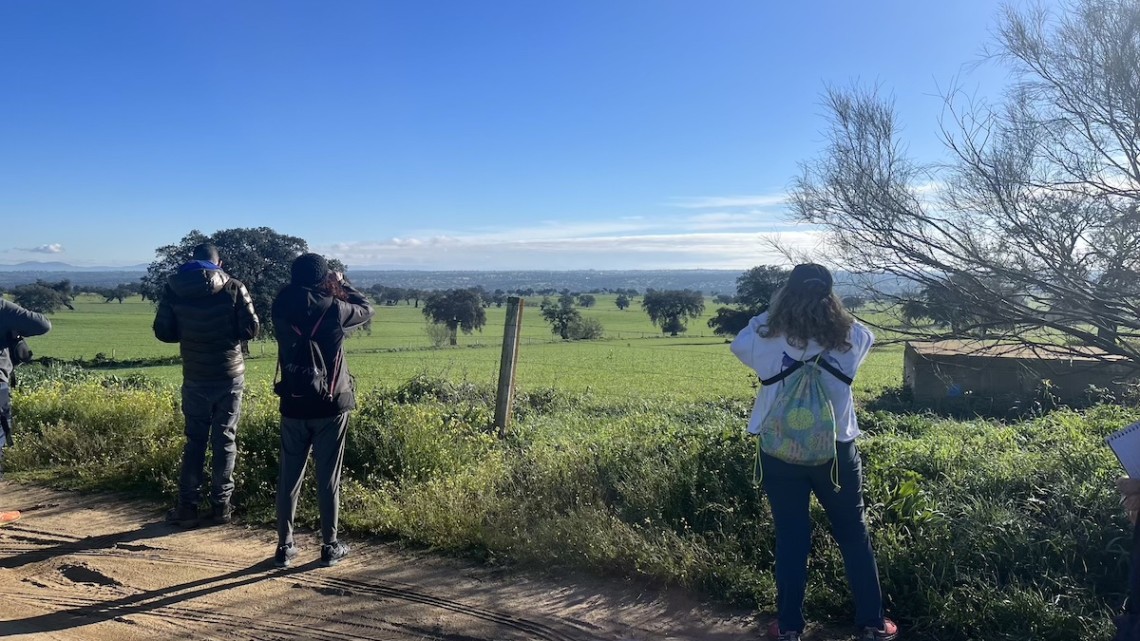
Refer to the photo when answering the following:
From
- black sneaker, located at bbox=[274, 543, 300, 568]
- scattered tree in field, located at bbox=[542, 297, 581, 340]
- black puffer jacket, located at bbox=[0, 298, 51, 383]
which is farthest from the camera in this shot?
scattered tree in field, located at bbox=[542, 297, 581, 340]

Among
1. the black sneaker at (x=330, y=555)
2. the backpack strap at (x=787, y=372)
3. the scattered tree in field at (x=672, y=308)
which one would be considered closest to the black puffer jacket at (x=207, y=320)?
the black sneaker at (x=330, y=555)

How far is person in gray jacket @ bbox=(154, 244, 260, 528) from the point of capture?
4.78 meters

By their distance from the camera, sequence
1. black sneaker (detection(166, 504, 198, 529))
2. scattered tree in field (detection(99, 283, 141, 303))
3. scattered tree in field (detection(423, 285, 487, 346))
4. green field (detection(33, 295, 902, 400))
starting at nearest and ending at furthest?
black sneaker (detection(166, 504, 198, 529)) < green field (detection(33, 295, 902, 400)) < scattered tree in field (detection(99, 283, 141, 303)) < scattered tree in field (detection(423, 285, 487, 346))

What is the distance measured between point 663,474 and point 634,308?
348 ft

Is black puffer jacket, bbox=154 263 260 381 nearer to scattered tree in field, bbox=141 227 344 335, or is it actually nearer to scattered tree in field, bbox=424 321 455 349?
scattered tree in field, bbox=141 227 344 335

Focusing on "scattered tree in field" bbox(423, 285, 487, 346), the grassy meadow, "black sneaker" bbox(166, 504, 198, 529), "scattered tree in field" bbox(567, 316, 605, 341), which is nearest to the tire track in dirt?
"black sneaker" bbox(166, 504, 198, 529)

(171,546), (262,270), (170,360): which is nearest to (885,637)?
(171,546)

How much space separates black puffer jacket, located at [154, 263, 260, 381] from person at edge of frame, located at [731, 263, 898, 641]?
3.53m

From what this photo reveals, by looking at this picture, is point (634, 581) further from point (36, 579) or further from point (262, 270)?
point (262, 270)

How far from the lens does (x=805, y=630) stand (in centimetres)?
342

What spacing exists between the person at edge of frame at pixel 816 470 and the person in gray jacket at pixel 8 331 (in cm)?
476

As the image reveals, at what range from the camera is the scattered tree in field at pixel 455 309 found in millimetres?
60031

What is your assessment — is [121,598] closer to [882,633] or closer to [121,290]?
[882,633]

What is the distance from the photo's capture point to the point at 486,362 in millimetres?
32344
